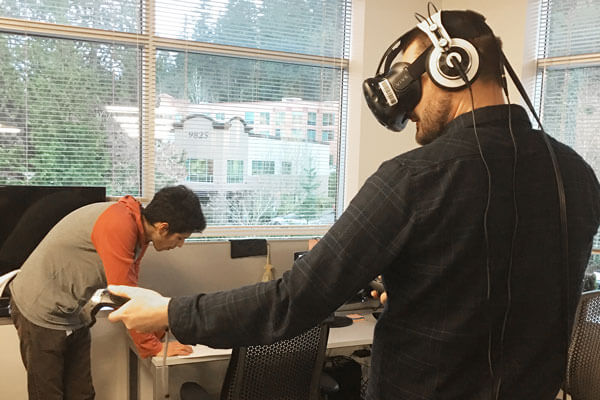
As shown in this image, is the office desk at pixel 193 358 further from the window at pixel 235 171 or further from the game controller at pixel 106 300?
the game controller at pixel 106 300

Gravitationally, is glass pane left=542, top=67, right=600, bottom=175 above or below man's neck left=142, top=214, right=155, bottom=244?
above

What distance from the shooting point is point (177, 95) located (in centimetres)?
310

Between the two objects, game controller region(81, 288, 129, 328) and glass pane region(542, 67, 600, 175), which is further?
glass pane region(542, 67, 600, 175)

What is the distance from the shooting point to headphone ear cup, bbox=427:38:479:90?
0.90 m

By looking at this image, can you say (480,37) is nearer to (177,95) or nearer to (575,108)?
(177,95)

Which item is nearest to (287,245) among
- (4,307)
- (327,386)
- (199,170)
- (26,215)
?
(199,170)

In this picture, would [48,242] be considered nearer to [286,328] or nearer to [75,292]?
[75,292]

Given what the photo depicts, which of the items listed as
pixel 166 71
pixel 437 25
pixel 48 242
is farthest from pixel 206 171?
pixel 437 25

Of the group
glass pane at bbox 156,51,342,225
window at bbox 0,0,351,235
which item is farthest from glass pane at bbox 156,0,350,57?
glass pane at bbox 156,51,342,225

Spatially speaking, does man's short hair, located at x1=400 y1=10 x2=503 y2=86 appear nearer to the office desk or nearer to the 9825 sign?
the office desk

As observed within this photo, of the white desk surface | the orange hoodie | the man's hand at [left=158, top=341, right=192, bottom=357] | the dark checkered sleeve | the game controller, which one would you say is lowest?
the white desk surface

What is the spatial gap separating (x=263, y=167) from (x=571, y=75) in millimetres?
2032

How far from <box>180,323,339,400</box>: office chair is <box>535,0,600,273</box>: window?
1928 millimetres

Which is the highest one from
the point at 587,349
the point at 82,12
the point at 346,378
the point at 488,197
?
the point at 82,12
